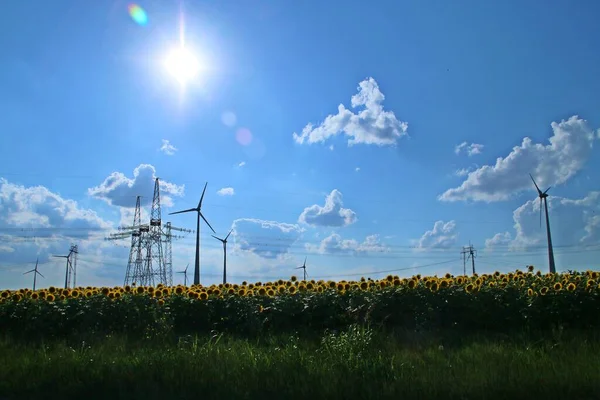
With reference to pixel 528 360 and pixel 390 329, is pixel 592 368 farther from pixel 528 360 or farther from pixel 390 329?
pixel 390 329

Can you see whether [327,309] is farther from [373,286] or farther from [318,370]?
[318,370]

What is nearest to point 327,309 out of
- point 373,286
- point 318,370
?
point 373,286

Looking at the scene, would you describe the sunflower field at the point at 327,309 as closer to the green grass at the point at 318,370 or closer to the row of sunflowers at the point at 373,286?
the row of sunflowers at the point at 373,286

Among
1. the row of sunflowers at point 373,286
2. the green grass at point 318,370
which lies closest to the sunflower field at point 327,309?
the row of sunflowers at point 373,286

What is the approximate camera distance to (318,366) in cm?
667

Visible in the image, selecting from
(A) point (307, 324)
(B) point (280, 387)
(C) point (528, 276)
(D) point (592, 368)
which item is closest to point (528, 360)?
(D) point (592, 368)

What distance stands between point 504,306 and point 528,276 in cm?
257

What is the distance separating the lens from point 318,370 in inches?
256

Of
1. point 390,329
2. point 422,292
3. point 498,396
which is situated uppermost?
point 422,292

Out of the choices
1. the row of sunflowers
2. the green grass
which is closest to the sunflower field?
the row of sunflowers

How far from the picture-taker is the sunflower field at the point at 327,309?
8.89 metres

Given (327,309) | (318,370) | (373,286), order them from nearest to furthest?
(318,370) → (327,309) → (373,286)

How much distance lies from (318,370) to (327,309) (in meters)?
2.96

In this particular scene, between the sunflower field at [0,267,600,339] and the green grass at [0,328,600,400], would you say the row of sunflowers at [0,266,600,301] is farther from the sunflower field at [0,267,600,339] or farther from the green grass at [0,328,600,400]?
the green grass at [0,328,600,400]
